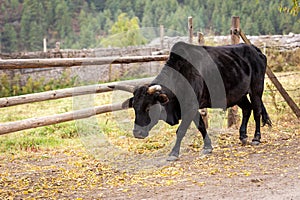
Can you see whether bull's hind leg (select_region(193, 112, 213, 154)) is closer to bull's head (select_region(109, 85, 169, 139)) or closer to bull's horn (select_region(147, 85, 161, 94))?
bull's head (select_region(109, 85, 169, 139))

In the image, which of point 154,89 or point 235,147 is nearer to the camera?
point 154,89

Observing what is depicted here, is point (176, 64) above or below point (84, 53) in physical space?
above

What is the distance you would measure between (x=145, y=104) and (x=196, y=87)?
84 cm

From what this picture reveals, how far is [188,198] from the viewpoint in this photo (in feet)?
15.6

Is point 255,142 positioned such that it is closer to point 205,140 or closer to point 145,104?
point 205,140

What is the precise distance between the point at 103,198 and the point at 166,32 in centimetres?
2877

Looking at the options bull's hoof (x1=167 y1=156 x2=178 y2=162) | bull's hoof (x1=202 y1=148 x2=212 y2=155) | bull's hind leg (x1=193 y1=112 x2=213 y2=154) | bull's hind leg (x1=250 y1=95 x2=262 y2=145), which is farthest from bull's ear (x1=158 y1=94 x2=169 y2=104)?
bull's hind leg (x1=250 y1=95 x2=262 y2=145)

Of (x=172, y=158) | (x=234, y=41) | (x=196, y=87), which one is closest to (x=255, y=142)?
(x=196, y=87)

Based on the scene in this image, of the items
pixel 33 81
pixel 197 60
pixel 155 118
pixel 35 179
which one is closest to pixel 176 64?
pixel 197 60

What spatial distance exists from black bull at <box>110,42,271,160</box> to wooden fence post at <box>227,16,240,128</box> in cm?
112

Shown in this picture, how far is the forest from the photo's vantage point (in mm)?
33031


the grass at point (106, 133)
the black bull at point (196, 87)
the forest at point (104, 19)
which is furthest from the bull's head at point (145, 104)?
the forest at point (104, 19)

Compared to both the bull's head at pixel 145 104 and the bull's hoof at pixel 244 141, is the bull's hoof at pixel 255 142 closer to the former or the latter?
the bull's hoof at pixel 244 141

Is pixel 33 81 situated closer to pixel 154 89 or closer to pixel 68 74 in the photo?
pixel 68 74
